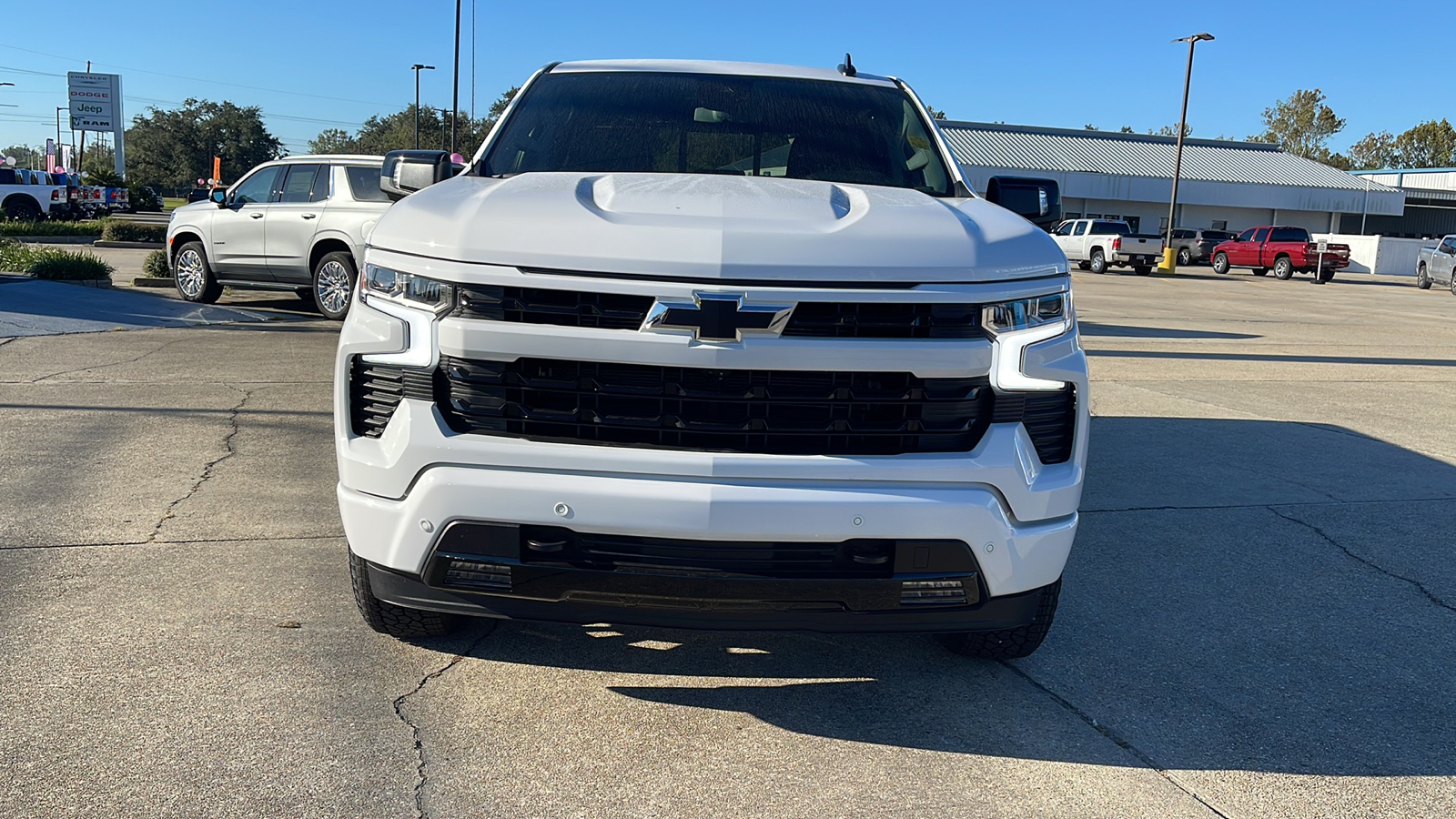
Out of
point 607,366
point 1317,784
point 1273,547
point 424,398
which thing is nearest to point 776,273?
point 607,366

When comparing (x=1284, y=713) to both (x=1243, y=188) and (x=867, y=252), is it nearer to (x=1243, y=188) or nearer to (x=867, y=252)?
(x=867, y=252)

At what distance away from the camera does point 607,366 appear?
9.78ft

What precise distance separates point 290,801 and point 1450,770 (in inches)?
119

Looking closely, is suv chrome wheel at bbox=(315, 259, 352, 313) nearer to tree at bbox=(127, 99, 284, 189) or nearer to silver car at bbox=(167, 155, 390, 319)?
silver car at bbox=(167, 155, 390, 319)

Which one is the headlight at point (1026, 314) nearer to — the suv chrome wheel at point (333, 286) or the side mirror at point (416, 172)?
the side mirror at point (416, 172)

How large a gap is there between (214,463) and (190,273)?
9656mm

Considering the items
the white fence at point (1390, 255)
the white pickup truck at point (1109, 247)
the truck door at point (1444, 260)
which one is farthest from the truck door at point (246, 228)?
Answer: the white fence at point (1390, 255)

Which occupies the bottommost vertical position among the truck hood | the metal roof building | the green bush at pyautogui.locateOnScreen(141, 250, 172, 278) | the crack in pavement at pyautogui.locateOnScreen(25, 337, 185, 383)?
the crack in pavement at pyautogui.locateOnScreen(25, 337, 185, 383)

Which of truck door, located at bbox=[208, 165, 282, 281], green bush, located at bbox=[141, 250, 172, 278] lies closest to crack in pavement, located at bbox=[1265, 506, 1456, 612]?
truck door, located at bbox=[208, 165, 282, 281]

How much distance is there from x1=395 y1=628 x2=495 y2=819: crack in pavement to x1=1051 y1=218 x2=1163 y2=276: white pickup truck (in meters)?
35.5

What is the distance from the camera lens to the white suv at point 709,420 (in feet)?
9.62

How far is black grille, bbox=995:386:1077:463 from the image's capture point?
309 cm

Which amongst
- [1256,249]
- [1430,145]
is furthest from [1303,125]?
[1256,249]

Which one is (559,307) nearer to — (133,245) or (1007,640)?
(1007,640)
